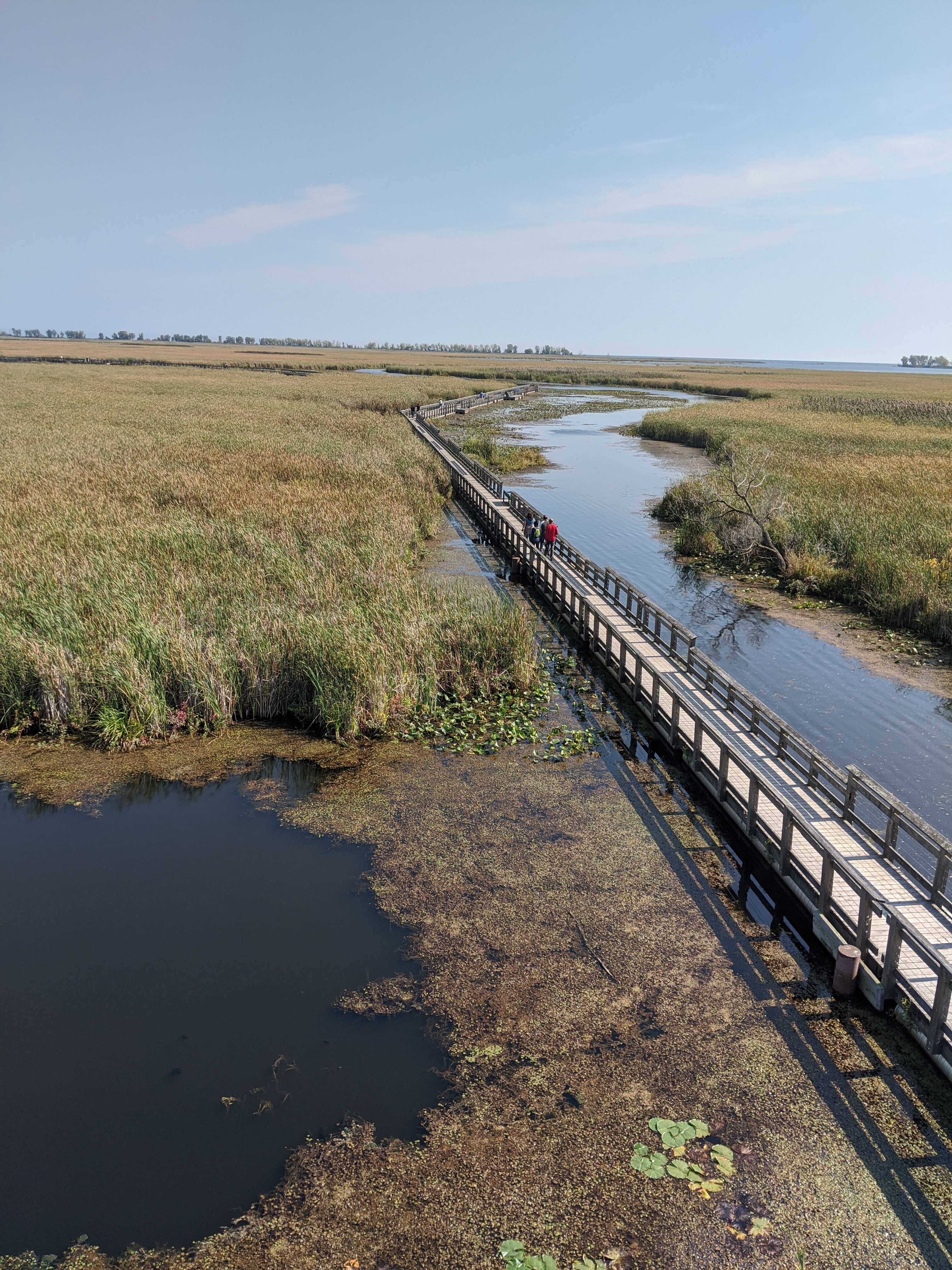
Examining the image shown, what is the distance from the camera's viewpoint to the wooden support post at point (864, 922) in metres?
7.95

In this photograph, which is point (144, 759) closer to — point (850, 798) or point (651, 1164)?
point (651, 1164)

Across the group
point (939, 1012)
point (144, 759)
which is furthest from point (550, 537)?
point (939, 1012)

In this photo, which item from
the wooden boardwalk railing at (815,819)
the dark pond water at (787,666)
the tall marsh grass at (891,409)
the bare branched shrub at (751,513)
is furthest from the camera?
the tall marsh grass at (891,409)

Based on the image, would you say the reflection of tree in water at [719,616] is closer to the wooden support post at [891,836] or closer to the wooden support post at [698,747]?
the wooden support post at [698,747]

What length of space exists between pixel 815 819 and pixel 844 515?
64.0ft

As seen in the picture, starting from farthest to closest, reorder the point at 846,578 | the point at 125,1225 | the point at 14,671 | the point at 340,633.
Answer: the point at 846,578, the point at 340,633, the point at 14,671, the point at 125,1225

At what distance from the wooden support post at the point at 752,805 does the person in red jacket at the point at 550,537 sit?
46.2ft

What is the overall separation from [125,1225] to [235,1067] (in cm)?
149

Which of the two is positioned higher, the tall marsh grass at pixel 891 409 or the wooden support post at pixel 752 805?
the tall marsh grass at pixel 891 409

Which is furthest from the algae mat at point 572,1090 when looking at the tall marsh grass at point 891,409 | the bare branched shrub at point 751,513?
the tall marsh grass at point 891,409

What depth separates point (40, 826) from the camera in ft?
37.3

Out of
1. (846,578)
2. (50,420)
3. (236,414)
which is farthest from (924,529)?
(50,420)

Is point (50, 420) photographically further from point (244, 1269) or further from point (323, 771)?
point (244, 1269)

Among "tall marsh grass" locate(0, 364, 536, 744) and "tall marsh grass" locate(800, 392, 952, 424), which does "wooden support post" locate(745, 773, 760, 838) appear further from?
"tall marsh grass" locate(800, 392, 952, 424)
